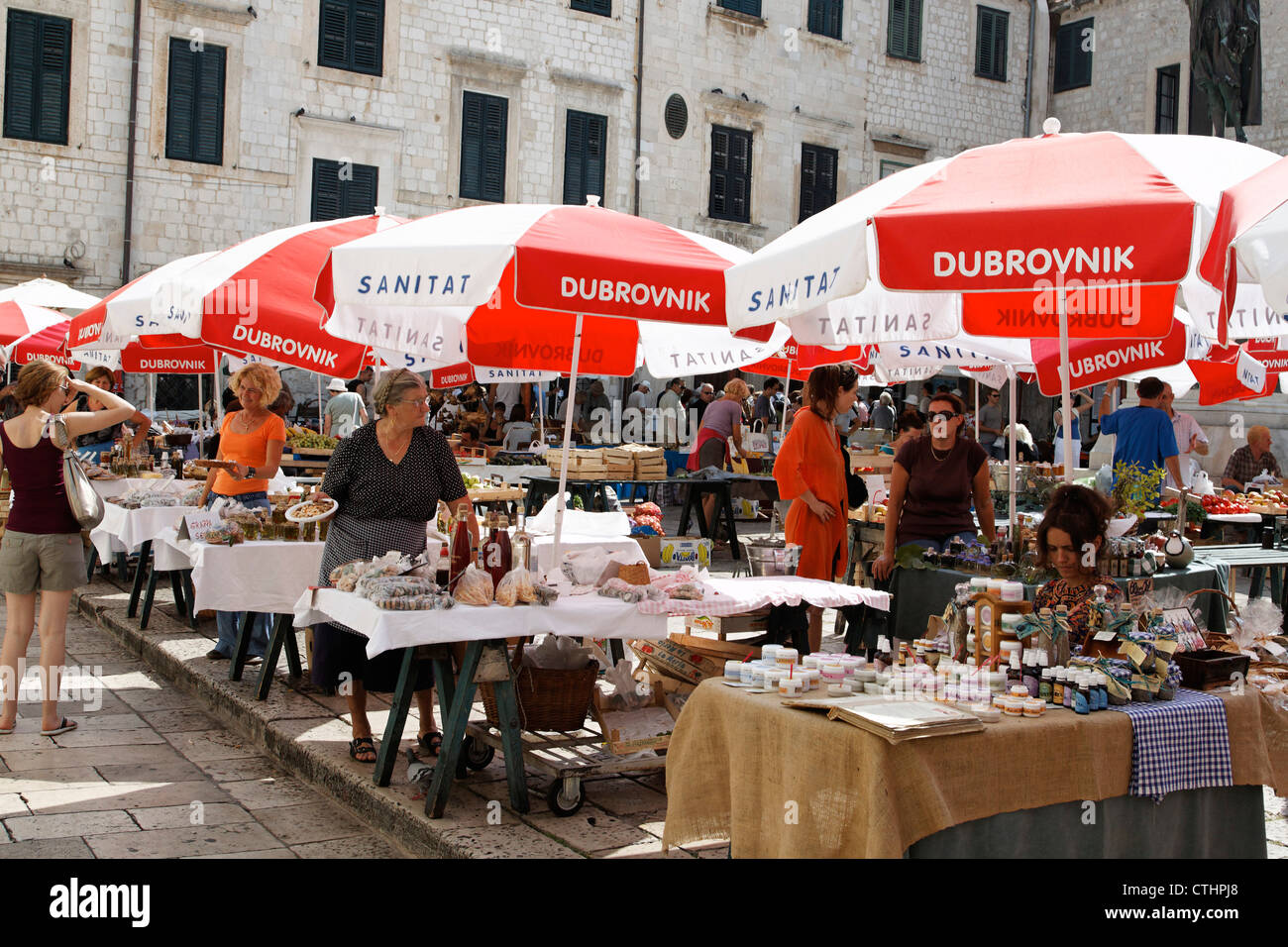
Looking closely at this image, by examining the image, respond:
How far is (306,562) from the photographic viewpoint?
7.54 m

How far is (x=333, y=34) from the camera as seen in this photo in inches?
874

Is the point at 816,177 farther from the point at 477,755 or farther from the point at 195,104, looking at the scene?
the point at 477,755

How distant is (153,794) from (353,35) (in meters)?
19.0

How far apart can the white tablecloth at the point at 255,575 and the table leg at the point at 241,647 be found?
213mm

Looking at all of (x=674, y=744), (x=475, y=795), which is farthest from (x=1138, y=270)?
(x=475, y=795)

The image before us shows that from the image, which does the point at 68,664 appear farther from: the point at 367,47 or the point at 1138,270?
the point at 367,47

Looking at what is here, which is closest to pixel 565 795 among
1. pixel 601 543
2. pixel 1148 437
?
pixel 601 543

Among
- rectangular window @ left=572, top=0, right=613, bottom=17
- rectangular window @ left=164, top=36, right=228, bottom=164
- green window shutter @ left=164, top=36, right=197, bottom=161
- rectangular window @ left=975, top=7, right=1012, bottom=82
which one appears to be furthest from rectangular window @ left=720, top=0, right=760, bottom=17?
green window shutter @ left=164, top=36, right=197, bottom=161

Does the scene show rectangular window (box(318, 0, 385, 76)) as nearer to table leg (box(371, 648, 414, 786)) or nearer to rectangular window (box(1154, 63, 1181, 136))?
rectangular window (box(1154, 63, 1181, 136))

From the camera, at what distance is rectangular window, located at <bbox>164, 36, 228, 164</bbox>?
20.8 metres

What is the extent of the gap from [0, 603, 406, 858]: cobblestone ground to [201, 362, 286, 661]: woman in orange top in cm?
64

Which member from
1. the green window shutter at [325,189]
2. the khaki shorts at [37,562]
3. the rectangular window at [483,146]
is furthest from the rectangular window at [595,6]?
the khaki shorts at [37,562]

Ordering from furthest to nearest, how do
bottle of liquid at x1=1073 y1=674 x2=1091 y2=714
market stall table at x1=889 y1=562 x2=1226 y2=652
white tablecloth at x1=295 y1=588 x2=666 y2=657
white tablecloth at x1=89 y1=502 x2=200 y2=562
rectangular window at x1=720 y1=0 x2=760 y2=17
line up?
rectangular window at x1=720 y1=0 x2=760 y2=17 < white tablecloth at x1=89 y1=502 x2=200 y2=562 < market stall table at x1=889 y1=562 x2=1226 y2=652 < white tablecloth at x1=295 y1=588 x2=666 y2=657 < bottle of liquid at x1=1073 y1=674 x2=1091 y2=714
